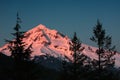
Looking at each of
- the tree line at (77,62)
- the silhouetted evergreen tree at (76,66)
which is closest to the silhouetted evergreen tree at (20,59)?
the tree line at (77,62)

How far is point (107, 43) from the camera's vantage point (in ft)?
125

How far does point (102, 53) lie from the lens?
124 feet

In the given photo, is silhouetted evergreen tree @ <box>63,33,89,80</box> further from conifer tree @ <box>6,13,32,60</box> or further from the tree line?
conifer tree @ <box>6,13,32,60</box>

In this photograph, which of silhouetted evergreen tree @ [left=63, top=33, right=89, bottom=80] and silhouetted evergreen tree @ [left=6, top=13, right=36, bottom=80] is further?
silhouetted evergreen tree @ [left=63, top=33, right=89, bottom=80]

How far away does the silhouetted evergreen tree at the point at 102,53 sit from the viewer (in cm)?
3712

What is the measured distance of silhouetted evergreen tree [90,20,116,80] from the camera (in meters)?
37.1

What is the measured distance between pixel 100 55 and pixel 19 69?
1031 cm

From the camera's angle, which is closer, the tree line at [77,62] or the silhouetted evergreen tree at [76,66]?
the tree line at [77,62]

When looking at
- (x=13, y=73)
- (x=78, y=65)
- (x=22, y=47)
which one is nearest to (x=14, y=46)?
(x=22, y=47)

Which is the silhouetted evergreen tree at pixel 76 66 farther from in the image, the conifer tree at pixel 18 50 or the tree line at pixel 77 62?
the conifer tree at pixel 18 50

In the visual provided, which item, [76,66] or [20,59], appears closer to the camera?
[20,59]

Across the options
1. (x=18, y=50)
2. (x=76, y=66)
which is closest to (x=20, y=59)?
(x=18, y=50)

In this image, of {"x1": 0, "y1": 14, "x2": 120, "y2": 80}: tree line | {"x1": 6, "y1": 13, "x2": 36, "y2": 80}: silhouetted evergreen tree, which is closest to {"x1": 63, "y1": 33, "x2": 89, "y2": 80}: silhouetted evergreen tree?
{"x1": 0, "y1": 14, "x2": 120, "y2": 80}: tree line

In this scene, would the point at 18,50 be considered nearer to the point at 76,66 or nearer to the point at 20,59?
the point at 20,59
